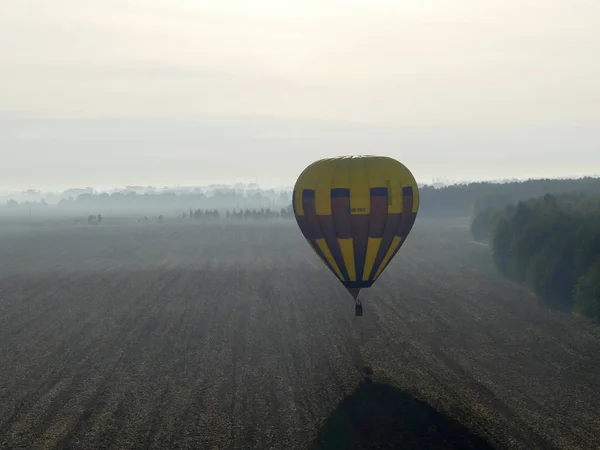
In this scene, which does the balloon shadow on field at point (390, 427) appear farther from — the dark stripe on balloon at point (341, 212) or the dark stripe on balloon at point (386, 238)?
the dark stripe on balloon at point (341, 212)

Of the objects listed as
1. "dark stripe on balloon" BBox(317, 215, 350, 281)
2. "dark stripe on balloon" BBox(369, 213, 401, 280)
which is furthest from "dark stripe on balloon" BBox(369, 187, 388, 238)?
"dark stripe on balloon" BBox(317, 215, 350, 281)

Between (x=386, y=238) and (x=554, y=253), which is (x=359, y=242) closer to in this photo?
(x=386, y=238)

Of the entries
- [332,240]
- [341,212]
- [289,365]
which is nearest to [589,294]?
[332,240]

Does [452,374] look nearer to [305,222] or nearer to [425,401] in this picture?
[425,401]

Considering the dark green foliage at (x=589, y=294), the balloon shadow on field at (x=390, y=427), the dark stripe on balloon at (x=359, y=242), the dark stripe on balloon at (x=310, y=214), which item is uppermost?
the dark stripe on balloon at (x=310, y=214)

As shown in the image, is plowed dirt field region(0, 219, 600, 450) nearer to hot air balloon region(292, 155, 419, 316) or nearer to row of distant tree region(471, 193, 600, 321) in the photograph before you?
row of distant tree region(471, 193, 600, 321)

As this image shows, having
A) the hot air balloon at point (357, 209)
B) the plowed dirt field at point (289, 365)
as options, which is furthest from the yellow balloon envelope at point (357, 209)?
the plowed dirt field at point (289, 365)

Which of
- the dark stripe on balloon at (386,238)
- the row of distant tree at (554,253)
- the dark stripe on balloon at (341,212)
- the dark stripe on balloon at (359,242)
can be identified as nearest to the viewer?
the dark stripe on balloon at (341,212)

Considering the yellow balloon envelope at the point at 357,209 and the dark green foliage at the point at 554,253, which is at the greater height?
the yellow balloon envelope at the point at 357,209
